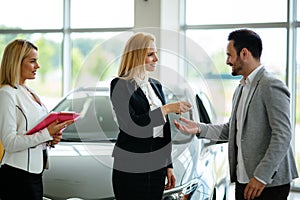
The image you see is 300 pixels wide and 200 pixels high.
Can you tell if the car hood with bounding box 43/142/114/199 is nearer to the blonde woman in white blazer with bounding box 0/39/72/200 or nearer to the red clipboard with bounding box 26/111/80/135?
the blonde woman in white blazer with bounding box 0/39/72/200

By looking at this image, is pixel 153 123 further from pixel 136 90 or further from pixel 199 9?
pixel 199 9

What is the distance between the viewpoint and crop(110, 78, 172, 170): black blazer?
2.35 m

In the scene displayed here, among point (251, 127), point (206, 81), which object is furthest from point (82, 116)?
point (206, 81)

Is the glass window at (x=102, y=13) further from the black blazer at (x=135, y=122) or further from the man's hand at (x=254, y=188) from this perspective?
the man's hand at (x=254, y=188)

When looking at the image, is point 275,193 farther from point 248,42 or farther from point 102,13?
point 102,13

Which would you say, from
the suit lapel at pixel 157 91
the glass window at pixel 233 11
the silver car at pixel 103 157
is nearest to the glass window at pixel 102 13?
the glass window at pixel 233 11

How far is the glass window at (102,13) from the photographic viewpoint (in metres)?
6.29

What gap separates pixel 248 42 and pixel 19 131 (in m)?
1.14

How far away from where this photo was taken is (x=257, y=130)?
2.21m

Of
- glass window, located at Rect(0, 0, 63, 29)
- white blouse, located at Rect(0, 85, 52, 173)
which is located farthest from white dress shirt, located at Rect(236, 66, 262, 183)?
glass window, located at Rect(0, 0, 63, 29)

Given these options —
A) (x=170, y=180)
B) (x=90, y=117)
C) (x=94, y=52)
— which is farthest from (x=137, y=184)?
(x=94, y=52)

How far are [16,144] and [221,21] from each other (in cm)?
405

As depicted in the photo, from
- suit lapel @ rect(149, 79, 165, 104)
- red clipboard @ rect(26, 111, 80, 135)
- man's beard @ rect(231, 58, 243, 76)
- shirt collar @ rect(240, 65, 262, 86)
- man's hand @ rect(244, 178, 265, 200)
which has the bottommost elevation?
Result: man's hand @ rect(244, 178, 265, 200)

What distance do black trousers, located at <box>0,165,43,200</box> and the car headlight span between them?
→ 2.39 feet
